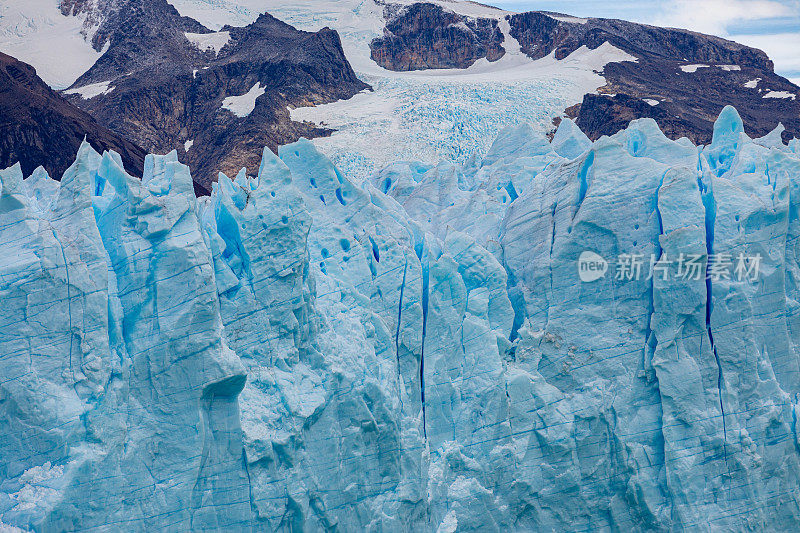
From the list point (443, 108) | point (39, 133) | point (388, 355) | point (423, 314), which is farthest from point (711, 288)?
Answer: point (443, 108)

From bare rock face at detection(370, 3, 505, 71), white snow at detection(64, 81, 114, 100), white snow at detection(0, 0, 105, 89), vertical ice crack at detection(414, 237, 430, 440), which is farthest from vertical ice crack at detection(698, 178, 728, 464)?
bare rock face at detection(370, 3, 505, 71)

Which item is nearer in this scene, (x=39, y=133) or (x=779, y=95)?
(x=39, y=133)

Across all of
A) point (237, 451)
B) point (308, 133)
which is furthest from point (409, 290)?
point (308, 133)

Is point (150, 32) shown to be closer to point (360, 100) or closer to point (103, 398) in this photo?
point (360, 100)

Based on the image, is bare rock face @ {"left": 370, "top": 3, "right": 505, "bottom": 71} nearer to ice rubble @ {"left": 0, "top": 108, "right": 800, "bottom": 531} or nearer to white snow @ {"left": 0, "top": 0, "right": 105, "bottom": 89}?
white snow @ {"left": 0, "top": 0, "right": 105, "bottom": 89}

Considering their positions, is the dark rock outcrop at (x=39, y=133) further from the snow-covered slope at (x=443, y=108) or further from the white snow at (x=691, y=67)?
the white snow at (x=691, y=67)

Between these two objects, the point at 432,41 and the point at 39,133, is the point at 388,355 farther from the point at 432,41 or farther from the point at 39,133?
the point at 432,41

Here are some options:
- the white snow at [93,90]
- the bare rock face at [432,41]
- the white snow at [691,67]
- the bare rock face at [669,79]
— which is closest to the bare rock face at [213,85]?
the white snow at [93,90]
